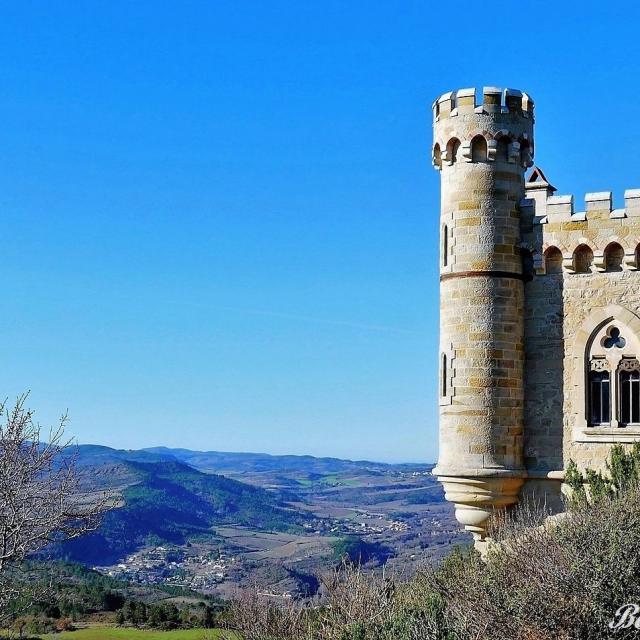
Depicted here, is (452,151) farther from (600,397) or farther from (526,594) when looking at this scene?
(526,594)

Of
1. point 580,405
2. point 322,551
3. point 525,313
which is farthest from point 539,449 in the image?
point 322,551

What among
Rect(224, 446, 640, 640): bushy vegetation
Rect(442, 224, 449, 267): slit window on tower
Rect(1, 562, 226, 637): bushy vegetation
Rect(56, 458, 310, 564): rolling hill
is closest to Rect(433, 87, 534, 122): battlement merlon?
Rect(442, 224, 449, 267): slit window on tower

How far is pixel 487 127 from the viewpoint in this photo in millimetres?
20844

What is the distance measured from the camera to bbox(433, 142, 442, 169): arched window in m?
21.5

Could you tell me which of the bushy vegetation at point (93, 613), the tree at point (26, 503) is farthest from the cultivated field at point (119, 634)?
the tree at point (26, 503)

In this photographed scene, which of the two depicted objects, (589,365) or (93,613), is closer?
(589,365)

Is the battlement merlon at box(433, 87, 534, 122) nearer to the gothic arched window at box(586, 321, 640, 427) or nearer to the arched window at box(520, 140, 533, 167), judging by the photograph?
the arched window at box(520, 140, 533, 167)

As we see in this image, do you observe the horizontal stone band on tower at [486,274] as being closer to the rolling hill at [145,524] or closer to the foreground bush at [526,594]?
the foreground bush at [526,594]

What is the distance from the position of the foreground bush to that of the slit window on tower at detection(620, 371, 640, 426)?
2209mm

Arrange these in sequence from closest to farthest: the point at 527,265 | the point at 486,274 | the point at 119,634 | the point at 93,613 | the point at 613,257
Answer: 1. the point at 613,257
2. the point at 486,274
3. the point at 527,265
4. the point at 119,634
5. the point at 93,613

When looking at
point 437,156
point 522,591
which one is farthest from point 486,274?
point 522,591

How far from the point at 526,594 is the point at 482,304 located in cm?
745

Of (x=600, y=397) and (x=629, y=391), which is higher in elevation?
(x=629, y=391)

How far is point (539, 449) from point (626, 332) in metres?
2.75
